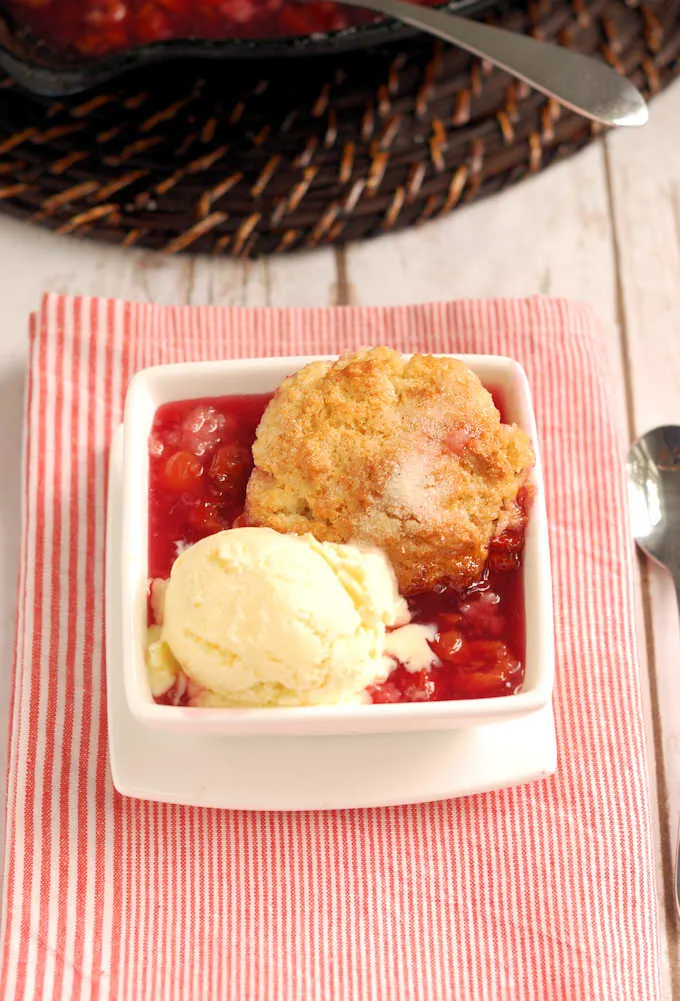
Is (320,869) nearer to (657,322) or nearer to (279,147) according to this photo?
(657,322)

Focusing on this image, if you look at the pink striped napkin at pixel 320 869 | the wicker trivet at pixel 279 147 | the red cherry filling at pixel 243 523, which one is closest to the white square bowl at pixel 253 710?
the red cherry filling at pixel 243 523

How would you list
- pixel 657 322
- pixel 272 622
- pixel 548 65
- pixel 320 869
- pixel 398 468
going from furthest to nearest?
pixel 657 322, pixel 548 65, pixel 320 869, pixel 398 468, pixel 272 622

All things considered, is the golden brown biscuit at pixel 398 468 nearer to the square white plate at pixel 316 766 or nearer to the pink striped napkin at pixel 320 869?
the square white plate at pixel 316 766

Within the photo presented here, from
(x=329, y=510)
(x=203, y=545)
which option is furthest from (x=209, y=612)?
(x=329, y=510)

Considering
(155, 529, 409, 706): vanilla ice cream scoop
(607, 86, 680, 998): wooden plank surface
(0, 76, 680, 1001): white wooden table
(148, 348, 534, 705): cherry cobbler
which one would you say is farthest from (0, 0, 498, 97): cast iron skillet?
(155, 529, 409, 706): vanilla ice cream scoop

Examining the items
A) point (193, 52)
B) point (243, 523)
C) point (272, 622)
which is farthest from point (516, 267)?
point (272, 622)

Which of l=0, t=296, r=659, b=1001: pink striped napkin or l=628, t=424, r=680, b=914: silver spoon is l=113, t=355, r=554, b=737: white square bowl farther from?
l=628, t=424, r=680, b=914: silver spoon
